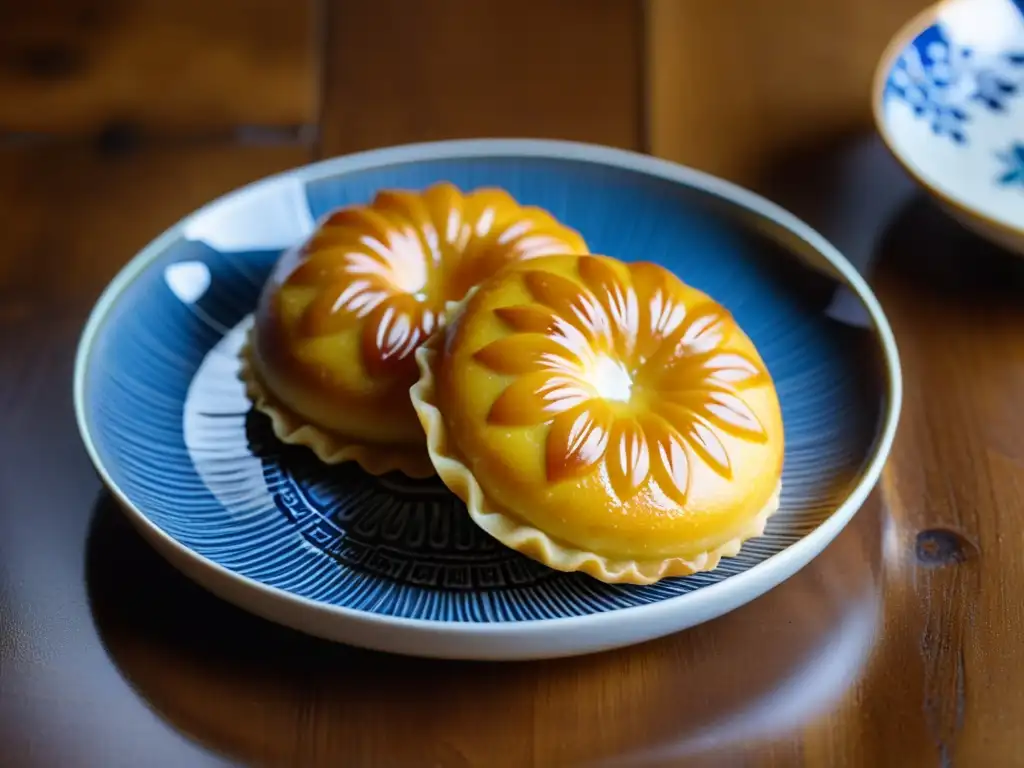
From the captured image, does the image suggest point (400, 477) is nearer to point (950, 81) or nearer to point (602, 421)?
point (602, 421)

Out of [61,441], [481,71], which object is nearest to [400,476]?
[61,441]

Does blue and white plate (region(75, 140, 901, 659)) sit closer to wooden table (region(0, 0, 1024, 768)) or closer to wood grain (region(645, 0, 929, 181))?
wooden table (region(0, 0, 1024, 768))

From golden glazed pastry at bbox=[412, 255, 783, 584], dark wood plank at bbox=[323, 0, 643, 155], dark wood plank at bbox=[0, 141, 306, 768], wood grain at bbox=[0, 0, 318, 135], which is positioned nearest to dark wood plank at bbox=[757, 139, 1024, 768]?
golden glazed pastry at bbox=[412, 255, 783, 584]

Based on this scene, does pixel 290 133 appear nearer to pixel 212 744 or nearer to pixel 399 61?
pixel 399 61

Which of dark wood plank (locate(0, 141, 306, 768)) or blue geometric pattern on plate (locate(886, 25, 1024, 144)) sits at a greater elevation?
blue geometric pattern on plate (locate(886, 25, 1024, 144))

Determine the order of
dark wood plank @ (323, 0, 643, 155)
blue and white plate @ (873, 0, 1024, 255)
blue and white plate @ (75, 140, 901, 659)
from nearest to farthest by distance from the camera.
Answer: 1. blue and white plate @ (75, 140, 901, 659)
2. blue and white plate @ (873, 0, 1024, 255)
3. dark wood plank @ (323, 0, 643, 155)

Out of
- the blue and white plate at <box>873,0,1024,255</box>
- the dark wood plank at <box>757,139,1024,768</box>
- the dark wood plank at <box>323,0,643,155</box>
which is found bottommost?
the dark wood plank at <box>757,139,1024,768</box>
